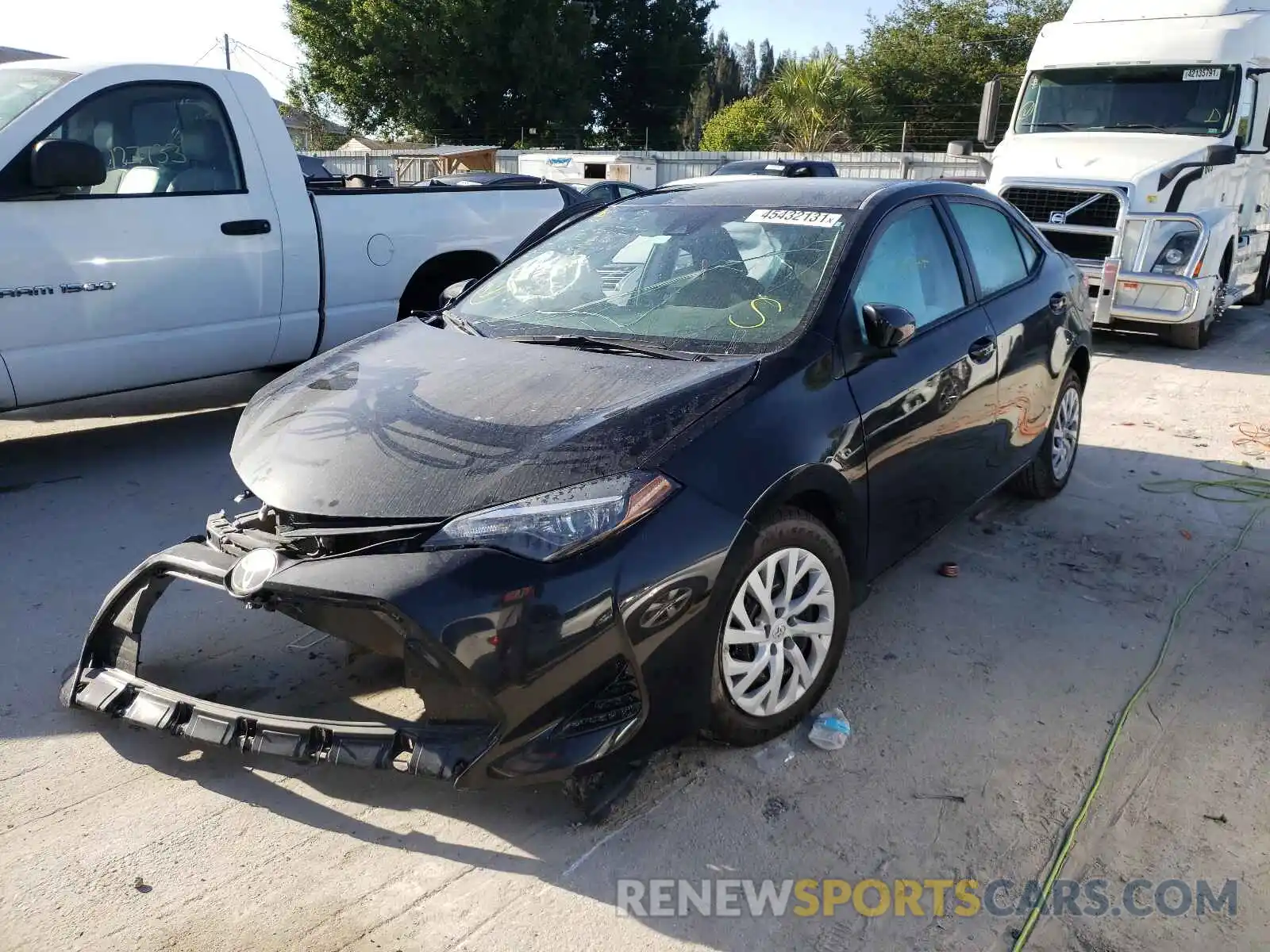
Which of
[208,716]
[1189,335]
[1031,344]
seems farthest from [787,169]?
[208,716]

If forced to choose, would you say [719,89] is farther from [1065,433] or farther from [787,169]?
[1065,433]

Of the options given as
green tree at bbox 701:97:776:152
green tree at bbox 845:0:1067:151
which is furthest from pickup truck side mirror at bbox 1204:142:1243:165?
green tree at bbox 845:0:1067:151

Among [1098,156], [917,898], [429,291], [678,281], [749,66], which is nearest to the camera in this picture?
[917,898]

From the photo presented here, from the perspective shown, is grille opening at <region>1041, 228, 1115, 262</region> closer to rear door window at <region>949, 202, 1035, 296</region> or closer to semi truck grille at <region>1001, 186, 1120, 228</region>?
semi truck grille at <region>1001, 186, 1120, 228</region>

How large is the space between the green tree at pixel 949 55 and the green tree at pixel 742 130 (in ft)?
14.5

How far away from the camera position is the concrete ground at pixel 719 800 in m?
2.53

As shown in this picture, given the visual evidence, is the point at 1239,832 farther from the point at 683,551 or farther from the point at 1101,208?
the point at 1101,208

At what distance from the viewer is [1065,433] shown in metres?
5.50

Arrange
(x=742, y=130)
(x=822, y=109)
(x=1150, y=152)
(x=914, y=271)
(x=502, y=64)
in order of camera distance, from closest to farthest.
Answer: (x=914, y=271), (x=1150, y=152), (x=822, y=109), (x=742, y=130), (x=502, y=64)

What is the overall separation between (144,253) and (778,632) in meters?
4.17

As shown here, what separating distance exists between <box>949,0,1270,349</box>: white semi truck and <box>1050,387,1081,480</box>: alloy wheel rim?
453 cm

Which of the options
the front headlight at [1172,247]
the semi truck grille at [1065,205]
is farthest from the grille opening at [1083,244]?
the front headlight at [1172,247]

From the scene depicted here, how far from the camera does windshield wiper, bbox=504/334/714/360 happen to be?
3.44 metres

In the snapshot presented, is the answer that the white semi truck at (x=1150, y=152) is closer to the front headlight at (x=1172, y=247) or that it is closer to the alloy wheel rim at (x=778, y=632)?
the front headlight at (x=1172, y=247)
